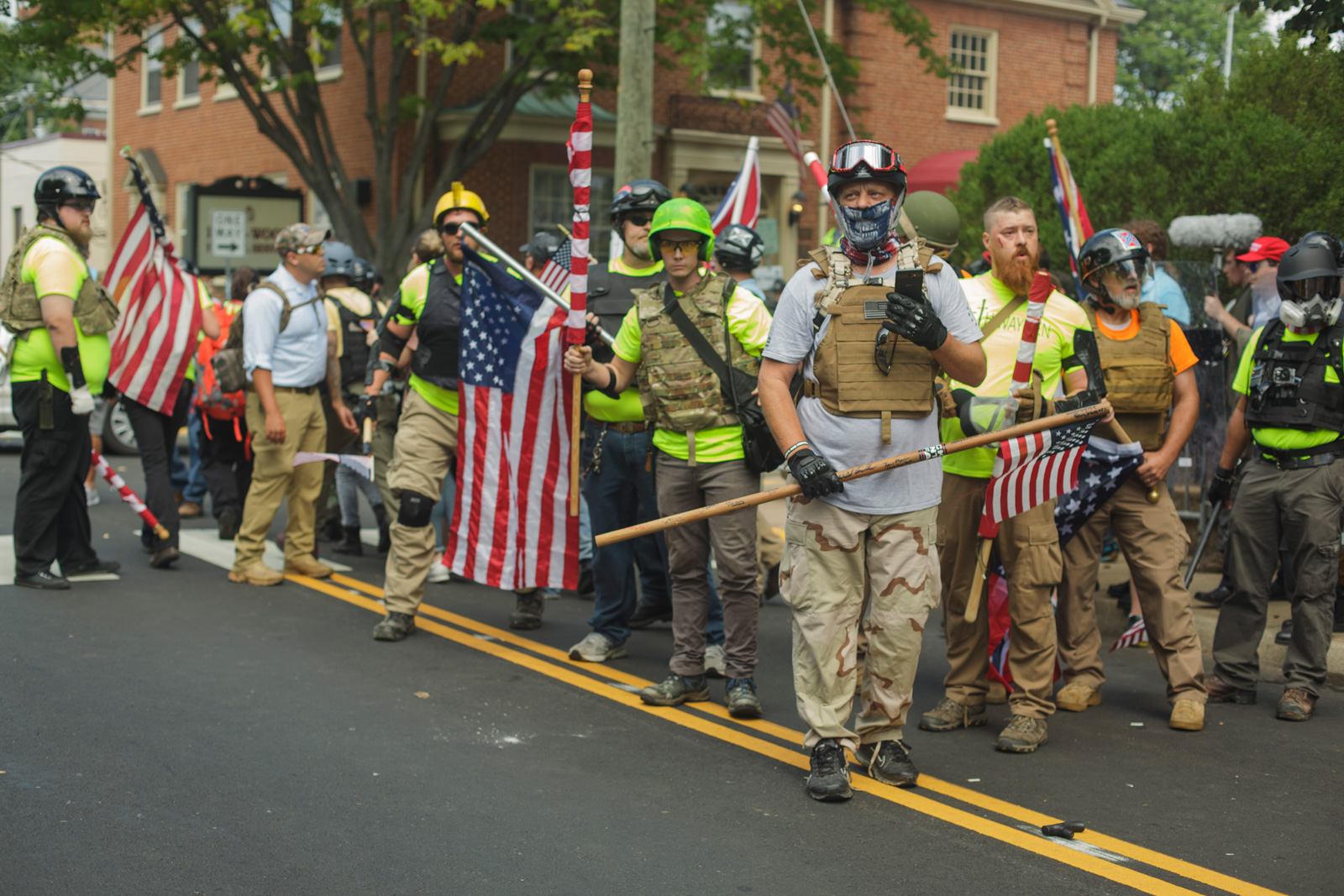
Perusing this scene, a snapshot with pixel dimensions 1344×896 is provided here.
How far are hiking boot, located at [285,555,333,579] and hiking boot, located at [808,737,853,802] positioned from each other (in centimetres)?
466

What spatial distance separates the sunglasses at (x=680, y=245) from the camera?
221 inches

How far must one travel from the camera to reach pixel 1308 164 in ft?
30.2

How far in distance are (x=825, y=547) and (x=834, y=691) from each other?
0.51m

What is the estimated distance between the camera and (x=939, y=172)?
23734mm

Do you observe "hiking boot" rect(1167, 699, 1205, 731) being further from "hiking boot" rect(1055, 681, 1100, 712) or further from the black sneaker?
the black sneaker

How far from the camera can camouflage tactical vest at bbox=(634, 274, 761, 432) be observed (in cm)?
564

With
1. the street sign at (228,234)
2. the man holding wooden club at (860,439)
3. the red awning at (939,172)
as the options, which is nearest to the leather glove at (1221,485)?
the man holding wooden club at (860,439)

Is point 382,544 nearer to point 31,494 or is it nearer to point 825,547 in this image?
point 31,494

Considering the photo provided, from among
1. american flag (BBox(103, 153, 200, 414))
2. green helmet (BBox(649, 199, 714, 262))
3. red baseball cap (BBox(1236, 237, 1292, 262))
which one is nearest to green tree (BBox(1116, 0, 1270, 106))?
red baseball cap (BBox(1236, 237, 1292, 262))

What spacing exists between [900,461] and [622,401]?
2.07 metres

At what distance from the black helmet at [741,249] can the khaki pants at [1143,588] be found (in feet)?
7.96

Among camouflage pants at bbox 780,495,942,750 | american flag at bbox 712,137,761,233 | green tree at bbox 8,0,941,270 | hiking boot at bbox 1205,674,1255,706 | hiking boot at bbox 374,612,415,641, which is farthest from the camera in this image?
green tree at bbox 8,0,941,270

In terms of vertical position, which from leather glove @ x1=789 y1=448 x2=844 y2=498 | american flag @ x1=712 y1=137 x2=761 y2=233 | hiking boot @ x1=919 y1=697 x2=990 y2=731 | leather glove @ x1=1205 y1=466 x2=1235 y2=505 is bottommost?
hiking boot @ x1=919 y1=697 x2=990 y2=731

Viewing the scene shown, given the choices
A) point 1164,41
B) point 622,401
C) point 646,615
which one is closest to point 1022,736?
point 622,401
